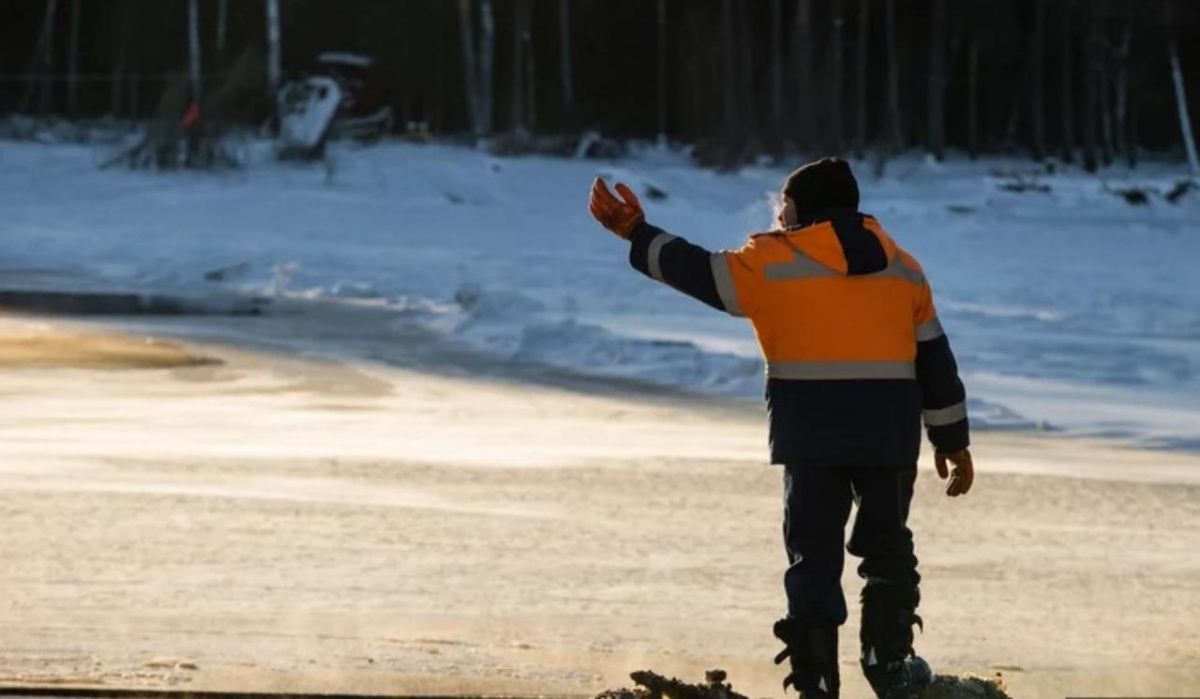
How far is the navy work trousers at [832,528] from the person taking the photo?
5.93 meters

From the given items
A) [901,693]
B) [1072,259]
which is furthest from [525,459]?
[1072,259]

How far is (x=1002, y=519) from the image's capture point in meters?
9.70

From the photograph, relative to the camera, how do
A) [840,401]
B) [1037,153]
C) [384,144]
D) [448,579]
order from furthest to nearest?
[1037,153], [384,144], [448,579], [840,401]

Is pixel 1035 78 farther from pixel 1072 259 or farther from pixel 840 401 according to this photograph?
pixel 840 401

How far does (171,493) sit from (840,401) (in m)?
4.76

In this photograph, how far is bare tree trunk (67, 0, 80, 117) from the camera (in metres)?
57.6

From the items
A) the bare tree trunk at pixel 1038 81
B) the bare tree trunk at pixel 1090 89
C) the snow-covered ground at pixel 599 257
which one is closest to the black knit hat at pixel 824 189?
the snow-covered ground at pixel 599 257

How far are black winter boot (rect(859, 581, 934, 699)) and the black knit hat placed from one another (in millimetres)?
847

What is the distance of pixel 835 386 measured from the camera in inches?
231

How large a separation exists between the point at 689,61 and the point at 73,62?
13.8 meters

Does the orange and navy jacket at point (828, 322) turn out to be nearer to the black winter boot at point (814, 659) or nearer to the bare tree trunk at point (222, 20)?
the black winter boot at point (814, 659)

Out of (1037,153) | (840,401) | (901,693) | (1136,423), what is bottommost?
(1037,153)

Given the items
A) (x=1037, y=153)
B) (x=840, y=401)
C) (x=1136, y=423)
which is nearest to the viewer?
(x=840, y=401)

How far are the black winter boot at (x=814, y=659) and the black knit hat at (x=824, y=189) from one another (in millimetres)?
913
